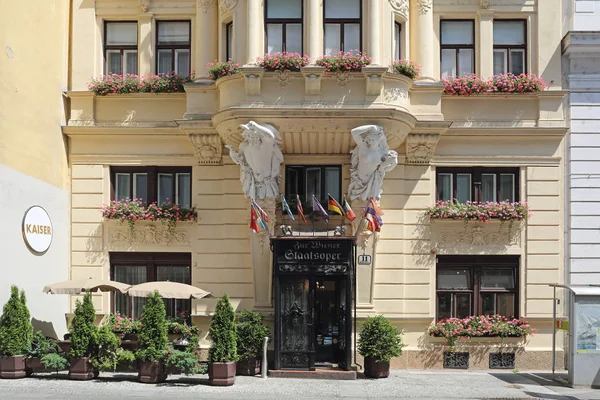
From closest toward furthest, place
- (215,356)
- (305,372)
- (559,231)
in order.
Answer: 1. (215,356)
2. (305,372)
3. (559,231)

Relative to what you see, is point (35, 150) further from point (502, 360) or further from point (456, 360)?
point (502, 360)

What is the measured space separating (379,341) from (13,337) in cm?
868

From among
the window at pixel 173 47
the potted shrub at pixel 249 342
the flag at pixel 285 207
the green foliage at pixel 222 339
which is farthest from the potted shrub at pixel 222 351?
the window at pixel 173 47

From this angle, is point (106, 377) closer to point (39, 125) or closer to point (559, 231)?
point (39, 125)

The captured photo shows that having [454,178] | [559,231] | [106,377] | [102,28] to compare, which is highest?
[102,28]

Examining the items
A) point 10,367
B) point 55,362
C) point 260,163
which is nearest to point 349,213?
point 260,163

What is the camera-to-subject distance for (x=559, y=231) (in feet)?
67.1

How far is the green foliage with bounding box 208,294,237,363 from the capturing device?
56.7 ft

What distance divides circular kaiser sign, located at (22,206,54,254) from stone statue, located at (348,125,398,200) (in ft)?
26.2

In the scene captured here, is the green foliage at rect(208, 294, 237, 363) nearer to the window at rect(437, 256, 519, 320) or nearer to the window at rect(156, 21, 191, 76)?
the window at rect(437, 256, 519, 320)

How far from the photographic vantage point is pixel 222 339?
56.7 feet

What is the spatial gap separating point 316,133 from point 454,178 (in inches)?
170

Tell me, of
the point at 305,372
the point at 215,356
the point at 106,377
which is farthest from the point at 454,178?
the point at 106,377

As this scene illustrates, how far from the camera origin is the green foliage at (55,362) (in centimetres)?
1745
